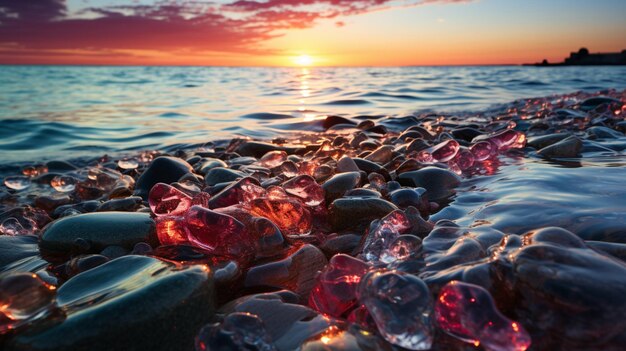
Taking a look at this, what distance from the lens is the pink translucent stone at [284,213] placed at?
2.27 meters

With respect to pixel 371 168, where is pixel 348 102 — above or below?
below

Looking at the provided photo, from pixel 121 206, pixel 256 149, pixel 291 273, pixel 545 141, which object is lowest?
pixel 256 149

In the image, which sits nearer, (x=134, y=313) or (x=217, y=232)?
(x=134, y=313)

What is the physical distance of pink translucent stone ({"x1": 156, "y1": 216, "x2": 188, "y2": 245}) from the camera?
6.59 feet

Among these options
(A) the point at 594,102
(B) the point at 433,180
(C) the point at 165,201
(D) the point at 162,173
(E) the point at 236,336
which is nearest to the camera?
(E) the point at 236,336

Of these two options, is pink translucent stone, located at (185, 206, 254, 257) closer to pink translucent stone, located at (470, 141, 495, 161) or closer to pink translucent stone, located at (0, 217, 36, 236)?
pink translucent stone, located at (0, 217, 36, 236)

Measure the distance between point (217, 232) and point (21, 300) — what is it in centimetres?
79

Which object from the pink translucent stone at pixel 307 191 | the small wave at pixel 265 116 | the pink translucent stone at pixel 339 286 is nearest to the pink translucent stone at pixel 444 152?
the pink translucent stone at pixel 307 191

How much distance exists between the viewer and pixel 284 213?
2.29 metres

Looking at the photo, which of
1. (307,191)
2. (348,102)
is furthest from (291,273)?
(348,102)

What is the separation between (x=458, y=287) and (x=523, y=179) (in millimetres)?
1948

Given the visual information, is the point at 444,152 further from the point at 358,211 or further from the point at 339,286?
the point at 339,286

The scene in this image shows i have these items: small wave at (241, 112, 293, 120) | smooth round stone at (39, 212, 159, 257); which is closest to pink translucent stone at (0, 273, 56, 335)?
smooth round stone at (39, 212, 159, 257)

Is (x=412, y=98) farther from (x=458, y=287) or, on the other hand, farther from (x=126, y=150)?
(x=458, y=287)
